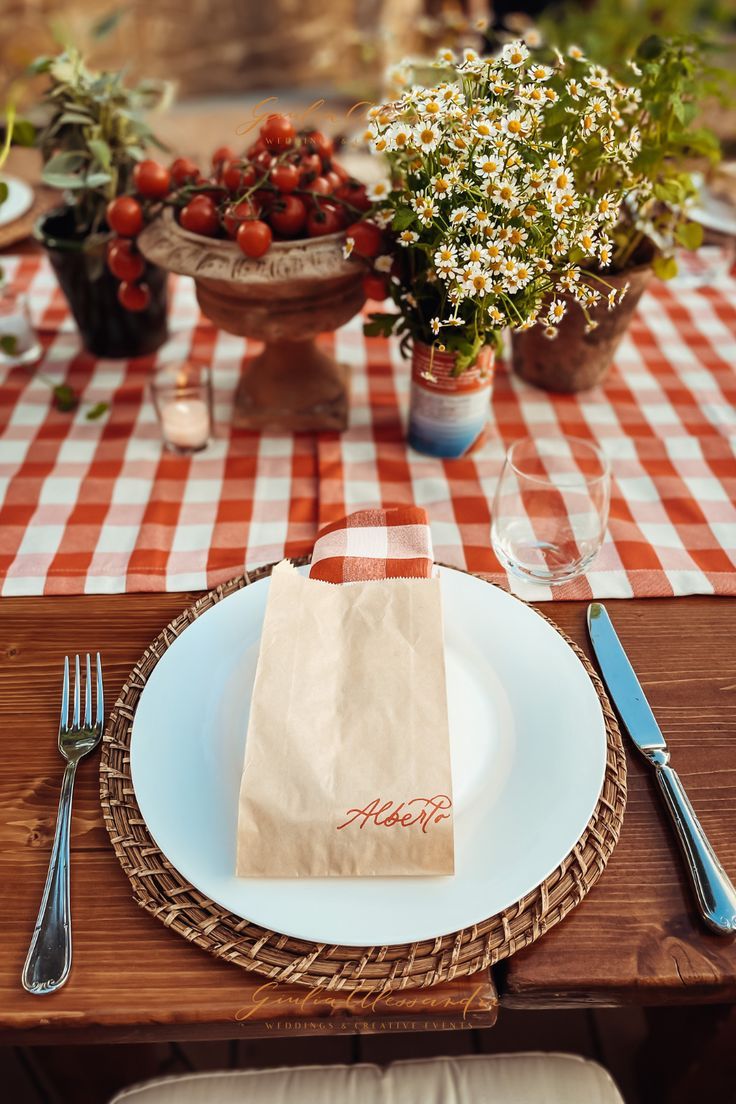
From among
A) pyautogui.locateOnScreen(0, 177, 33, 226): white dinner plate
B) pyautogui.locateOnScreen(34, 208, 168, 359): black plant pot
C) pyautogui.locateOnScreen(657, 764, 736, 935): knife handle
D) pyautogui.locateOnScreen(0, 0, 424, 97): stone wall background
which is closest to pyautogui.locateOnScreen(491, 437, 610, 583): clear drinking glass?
pyautogui.locateOnScreen(657, 764, 736, 935): knife handle

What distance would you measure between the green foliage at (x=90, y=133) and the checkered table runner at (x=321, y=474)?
21 cm

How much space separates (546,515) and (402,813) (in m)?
0.42

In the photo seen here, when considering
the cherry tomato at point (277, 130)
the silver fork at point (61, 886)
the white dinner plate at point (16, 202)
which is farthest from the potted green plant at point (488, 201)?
the white dinner plate at point (16, 202)

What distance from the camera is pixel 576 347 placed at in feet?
3.36

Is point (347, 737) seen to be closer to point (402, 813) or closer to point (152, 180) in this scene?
point (402, 813)

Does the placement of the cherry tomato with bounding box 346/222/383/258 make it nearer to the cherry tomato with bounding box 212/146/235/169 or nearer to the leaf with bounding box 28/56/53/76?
the cherry tomato with bounding box 212/146/235/169

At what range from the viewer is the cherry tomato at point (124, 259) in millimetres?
933

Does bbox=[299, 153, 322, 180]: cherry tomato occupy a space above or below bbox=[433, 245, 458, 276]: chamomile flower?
above

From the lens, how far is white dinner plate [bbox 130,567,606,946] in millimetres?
511

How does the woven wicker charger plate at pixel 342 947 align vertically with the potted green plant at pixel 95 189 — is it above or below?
below

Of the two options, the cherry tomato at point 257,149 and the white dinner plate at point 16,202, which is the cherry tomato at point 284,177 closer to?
the cherry tomato at point 257,149

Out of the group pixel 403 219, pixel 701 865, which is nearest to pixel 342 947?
pixel 701 865

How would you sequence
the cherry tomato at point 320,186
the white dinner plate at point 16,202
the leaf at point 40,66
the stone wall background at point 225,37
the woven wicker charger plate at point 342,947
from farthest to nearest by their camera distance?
the stone wall background at point 225,37 → the white dinner plate at point 16,202 → the leaf at point 40,66 → the cherry tomato at point 320,186 → the woven wicker charger plate at point 342,947

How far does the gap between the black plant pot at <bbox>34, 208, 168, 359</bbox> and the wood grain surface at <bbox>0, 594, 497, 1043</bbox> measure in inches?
26.4
